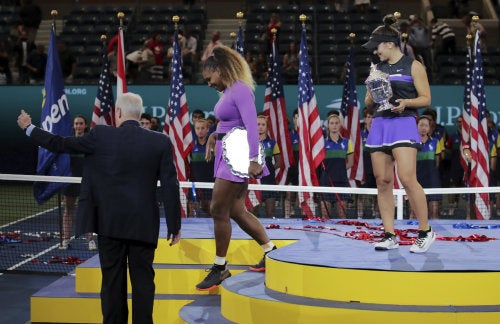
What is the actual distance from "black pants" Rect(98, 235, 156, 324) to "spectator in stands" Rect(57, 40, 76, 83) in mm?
13021

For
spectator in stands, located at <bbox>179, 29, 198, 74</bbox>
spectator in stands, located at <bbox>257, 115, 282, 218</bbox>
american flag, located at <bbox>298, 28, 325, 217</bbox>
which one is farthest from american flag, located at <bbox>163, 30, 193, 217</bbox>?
spectator in stands, located at <bbox>179, 29, 198, 74</bbox>

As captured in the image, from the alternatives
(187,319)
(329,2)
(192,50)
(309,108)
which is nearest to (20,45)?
(192,50)

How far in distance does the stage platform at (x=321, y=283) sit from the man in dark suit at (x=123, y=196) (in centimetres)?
83

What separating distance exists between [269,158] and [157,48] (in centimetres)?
597

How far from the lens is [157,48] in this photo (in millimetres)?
19031

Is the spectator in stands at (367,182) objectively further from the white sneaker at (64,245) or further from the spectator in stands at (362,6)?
the spectator in stands at (362,6)

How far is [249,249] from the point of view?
9055mm

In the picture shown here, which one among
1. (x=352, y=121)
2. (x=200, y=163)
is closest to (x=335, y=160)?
(x=352, y=121)

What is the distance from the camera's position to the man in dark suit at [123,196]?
269 inches

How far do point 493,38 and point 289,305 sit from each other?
16.2 metres

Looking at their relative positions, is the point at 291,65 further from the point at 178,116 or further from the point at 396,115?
the point at 396,115

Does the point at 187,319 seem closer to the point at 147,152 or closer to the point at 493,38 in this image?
the point at 147,152

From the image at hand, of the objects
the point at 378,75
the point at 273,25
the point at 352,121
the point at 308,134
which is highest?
the point at 273,25

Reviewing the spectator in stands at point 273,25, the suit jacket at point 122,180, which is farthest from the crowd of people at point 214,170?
the spectator in stands at point 273,25
